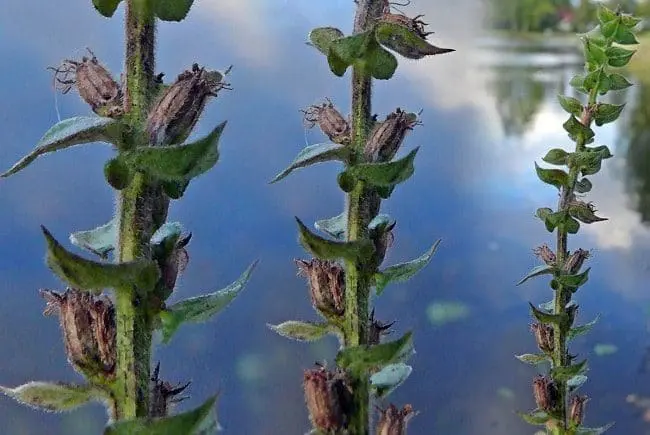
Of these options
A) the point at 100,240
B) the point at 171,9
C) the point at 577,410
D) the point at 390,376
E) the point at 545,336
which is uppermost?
the point at 171,9

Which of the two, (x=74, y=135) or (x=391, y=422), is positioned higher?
(x=74, y=135)

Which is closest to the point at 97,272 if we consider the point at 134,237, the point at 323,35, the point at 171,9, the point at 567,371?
the point at 134,237

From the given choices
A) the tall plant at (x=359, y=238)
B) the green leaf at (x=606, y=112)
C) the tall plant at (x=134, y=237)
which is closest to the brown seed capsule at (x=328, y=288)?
the tall plant at (x=359, y=238)

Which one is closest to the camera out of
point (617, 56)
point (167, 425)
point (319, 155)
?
point (167, 425)

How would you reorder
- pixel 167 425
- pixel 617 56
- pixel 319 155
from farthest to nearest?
pixel 617 56 < pixel 319 155 < pixel 167 425

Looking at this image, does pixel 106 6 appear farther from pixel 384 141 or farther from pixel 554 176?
pixel 554 176

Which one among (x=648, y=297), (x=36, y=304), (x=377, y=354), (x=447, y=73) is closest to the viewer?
(x=377, y=354)

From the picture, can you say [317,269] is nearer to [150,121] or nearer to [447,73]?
[150,121]

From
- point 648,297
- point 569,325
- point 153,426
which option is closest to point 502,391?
point 648,297
